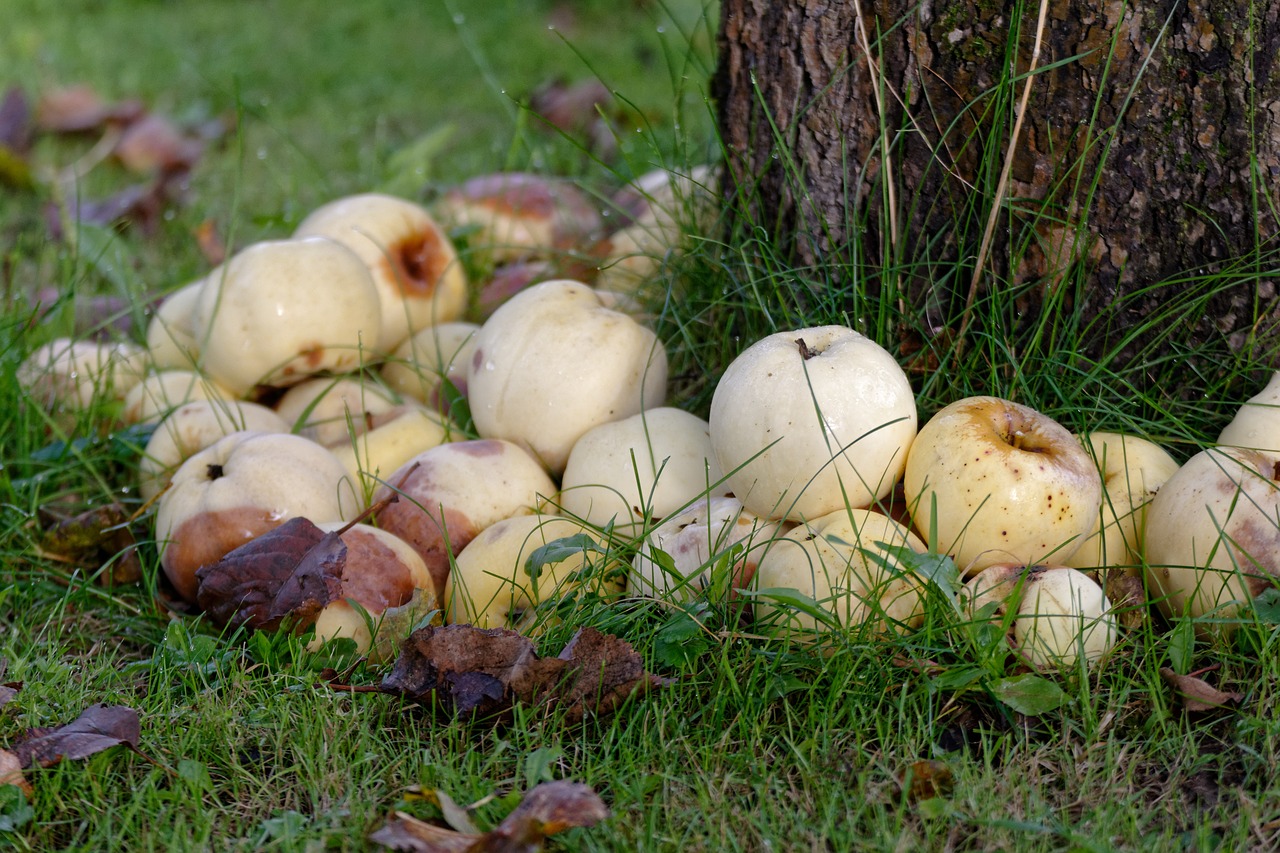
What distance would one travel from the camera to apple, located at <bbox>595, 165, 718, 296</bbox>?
2850 mm

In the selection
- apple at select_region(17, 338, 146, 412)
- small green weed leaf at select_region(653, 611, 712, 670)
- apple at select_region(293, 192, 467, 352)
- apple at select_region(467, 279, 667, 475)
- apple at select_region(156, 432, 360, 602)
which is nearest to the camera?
small green weed leaf at select_region(653, 611, 712, 670)

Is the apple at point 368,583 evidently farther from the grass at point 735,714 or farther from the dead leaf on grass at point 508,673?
the dead leaf on grass at point 508,673

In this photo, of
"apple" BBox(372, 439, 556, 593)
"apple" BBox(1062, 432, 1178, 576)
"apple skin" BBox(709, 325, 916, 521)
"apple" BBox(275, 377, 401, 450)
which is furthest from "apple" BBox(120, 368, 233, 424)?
"apple" BBox(1062, 432, 1178, 576)

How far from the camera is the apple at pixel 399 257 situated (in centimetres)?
314

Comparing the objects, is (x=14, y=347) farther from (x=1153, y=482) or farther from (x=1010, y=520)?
(x=1153, y=482)

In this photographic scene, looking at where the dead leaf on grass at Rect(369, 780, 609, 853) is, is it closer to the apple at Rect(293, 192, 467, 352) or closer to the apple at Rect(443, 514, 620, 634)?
the apple at Rect(443, 514, 620, 634)

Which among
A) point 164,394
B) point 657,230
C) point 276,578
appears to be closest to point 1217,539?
point 276,578

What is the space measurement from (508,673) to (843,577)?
569 millimetres

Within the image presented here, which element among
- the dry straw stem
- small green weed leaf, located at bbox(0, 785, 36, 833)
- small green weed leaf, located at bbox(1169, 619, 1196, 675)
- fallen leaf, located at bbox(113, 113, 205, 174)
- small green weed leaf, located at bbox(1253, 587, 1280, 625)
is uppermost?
the dry straw stem

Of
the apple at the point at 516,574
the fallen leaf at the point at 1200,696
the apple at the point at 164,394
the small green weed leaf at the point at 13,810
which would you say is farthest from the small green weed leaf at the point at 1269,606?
the apple at the point at 164,394

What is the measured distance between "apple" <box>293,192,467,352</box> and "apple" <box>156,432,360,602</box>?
0.69m

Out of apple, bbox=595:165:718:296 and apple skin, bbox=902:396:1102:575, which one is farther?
apple, bbox=595:165:718:296

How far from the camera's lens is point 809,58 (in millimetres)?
2484

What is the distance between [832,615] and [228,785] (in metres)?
0.97
